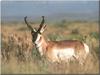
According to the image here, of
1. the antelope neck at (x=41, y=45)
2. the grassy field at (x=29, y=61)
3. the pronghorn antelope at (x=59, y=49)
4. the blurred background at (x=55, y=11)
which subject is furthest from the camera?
the blurred background at (x=55, y=11)

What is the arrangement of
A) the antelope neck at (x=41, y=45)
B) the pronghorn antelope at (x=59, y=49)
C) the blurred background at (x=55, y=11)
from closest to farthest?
the pronghorn antelope at (x=59, y=49) → the antelope neck at (x=41, y=45) → the blurred background at (x=55, y=11)

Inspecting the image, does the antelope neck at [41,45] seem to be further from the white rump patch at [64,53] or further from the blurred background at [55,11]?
the blurred background at [55,11]

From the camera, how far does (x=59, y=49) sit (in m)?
13.2

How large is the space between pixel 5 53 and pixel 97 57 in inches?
96.2

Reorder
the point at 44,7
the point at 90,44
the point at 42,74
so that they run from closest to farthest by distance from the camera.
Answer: the point at 42,74 < the point at 90,44 < the point at 44,7

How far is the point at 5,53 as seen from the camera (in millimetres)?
13742

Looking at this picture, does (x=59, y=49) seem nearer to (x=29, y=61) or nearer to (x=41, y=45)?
(x=41, y=45)

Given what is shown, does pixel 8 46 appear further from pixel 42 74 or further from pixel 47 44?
pixel 42 74

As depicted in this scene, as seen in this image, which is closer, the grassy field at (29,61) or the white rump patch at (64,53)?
→ the grassy field at (29,61)

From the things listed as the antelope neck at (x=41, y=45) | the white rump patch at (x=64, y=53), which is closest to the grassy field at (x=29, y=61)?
the antelope neck at (x=41, y=45)

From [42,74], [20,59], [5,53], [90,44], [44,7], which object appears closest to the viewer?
[42,74]

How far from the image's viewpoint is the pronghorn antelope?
13047mm

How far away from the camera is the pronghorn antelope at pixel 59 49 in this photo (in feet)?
42.8

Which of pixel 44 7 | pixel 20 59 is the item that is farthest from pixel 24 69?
pixel 44 7
